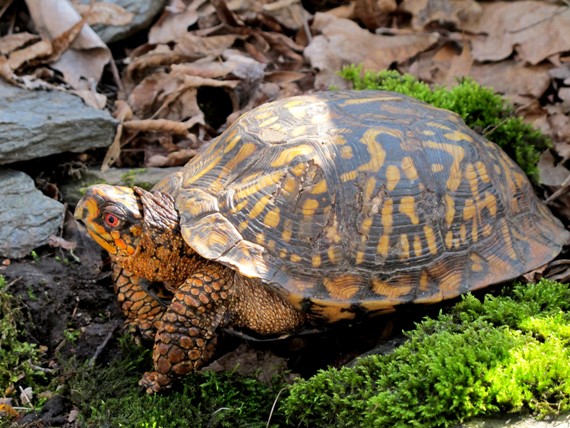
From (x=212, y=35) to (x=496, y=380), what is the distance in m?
3.88

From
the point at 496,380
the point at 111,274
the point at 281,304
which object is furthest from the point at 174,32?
the point at 496,380

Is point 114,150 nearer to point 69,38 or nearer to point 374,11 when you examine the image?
point 69,38

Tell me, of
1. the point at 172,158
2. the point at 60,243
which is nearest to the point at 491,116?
the point at 172,158

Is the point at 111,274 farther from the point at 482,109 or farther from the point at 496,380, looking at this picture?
the point at 482,109

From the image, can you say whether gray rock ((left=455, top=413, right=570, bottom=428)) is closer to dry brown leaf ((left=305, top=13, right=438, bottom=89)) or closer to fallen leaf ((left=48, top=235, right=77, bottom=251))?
fallen leaf ((left=48, top=235, right=77, bottom=251))

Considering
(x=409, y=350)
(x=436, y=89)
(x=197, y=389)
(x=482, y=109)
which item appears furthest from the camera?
(x=436, y=89)

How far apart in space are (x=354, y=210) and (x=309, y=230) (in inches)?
9.9

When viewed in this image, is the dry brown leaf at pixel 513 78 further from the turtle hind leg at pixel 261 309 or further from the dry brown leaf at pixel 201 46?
the turtle hind leg at pixel 261 309

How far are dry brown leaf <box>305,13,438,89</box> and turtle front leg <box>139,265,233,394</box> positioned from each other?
2446 mm

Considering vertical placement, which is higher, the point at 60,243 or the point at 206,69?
the point at 206,69

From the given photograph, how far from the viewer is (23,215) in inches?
145

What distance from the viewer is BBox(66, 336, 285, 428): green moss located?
2.76 metres

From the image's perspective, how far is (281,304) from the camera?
305 centimetres

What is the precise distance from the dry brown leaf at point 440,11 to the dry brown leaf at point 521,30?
0.08 meters
